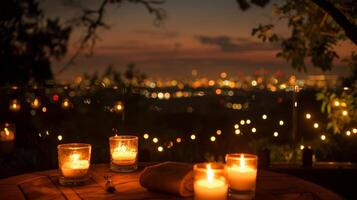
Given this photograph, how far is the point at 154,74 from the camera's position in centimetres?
1065

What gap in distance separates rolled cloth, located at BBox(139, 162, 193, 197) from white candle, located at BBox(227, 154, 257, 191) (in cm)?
18

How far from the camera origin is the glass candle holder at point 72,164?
2.00 m

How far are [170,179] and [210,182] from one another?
0.88 ft

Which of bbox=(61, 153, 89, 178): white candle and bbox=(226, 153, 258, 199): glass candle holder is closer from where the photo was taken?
bbox=(226, 153, 258, 199): glass candle holder

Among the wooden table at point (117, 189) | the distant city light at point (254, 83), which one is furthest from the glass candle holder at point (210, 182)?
the distant city light at point (254, 83)

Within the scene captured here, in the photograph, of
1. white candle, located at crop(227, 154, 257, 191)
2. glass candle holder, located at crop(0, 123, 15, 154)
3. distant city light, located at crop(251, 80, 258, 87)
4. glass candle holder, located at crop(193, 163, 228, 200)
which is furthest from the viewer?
distant city light, located at crop(251, 80, 258, 87)

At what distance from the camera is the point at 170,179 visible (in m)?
1.82

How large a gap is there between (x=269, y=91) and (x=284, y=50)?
176 cm

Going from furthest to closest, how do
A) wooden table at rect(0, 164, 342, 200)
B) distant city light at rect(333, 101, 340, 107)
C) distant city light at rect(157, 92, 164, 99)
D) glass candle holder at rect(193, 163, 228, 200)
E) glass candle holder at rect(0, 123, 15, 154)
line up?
distant city light at rect(157, 92, 164, 99), distant city light at rect(333, 101, 340, 107), glass candle holder at rect(0, 123, 15, 154), wooden table at rect(0, 164, 342, 200), glass candle holder at rect(193, 163, 228, 200)

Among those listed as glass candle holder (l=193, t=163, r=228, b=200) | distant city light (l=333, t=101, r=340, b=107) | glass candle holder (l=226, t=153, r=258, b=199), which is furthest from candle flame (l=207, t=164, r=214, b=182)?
distant city light (l=333, t=101, r=340, b=107)

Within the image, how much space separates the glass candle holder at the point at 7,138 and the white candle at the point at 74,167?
303cm

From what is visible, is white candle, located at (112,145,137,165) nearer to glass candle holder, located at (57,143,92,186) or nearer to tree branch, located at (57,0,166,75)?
glass candle holder, located at (57,143,92,186)

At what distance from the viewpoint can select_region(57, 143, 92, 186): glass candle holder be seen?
6.57 ft

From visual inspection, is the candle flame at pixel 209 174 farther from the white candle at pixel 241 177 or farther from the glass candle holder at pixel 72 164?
the glass candle holder at pixel 72 164
